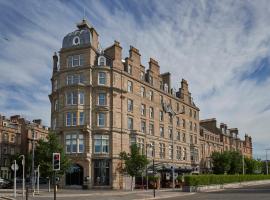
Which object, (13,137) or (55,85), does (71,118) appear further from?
(13,137)

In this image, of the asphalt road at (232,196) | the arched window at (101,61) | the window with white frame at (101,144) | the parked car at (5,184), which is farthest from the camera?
the arched window at (101,61)

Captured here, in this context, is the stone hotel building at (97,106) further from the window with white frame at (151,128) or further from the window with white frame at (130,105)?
the window with white frame at (151,128)

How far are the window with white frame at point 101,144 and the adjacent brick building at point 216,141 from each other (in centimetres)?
3937

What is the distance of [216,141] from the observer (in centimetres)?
10412

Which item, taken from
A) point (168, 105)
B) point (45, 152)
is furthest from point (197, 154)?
point (45, 152)

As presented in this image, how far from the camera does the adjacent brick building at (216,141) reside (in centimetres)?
9400

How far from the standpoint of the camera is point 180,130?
250 ft

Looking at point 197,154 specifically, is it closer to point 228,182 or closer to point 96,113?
point 228,182

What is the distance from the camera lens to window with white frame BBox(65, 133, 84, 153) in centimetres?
5534

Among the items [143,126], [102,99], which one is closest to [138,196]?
[102,99]

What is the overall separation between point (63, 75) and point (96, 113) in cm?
737

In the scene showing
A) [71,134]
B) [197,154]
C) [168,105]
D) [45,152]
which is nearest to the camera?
[45,152]

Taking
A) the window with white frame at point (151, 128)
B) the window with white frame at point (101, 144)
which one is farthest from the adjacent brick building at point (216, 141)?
the window with white frame at point (101, 144)

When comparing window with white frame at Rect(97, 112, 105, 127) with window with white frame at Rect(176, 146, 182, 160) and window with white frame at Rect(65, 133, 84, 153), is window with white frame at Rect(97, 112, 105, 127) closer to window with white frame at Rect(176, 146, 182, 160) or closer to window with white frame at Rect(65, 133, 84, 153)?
window with white frame at Rect(65, 133, 84, 153)
